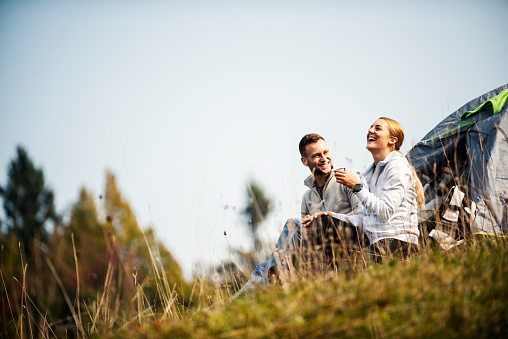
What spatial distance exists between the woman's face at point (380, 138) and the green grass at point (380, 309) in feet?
4.99

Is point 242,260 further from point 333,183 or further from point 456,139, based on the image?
point 456,139

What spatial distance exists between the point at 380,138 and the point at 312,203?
0.76 m

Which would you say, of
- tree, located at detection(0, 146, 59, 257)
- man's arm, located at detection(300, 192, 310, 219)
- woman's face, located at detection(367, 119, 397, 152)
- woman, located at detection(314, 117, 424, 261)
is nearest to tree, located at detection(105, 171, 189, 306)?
tree, located at detection(0, 146, 59, 257)

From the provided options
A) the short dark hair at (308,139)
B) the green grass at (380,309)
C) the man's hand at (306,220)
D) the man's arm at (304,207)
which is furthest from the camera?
the man's arm at (304,207)

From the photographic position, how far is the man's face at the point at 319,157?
3947mm

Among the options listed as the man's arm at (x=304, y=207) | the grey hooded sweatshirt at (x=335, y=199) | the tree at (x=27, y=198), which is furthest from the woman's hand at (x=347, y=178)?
the tree at (x=27, y=198)

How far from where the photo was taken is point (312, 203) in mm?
3916

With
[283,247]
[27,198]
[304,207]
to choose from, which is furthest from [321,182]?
[27,198]

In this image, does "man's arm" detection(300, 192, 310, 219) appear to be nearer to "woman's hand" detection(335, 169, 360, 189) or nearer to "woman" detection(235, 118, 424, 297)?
"woman" detection(235, 118, 424, 297)

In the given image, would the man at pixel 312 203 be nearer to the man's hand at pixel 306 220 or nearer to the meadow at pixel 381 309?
the man's hand at pixel 306 220

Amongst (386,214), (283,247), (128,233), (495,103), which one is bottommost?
(128,233)

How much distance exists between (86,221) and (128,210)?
2.46 meters

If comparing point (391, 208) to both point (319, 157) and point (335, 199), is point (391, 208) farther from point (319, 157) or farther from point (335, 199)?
point (319, 157)

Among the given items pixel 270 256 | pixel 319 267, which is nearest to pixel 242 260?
pixel 270 256
